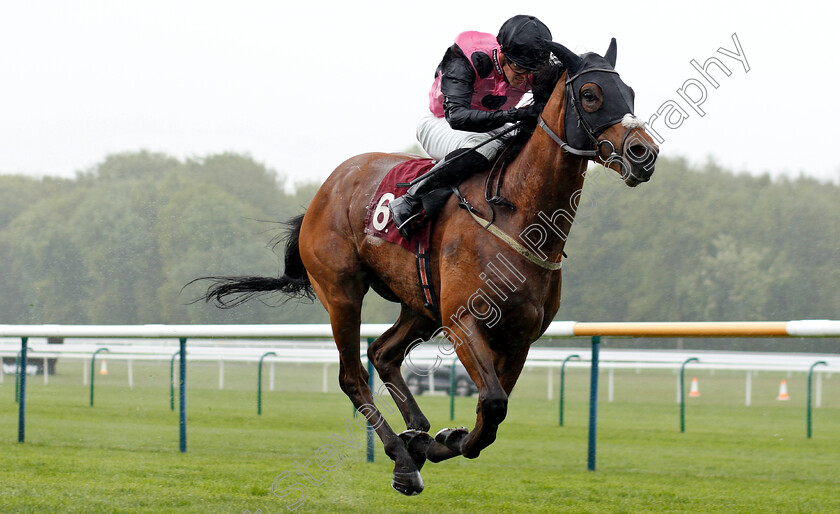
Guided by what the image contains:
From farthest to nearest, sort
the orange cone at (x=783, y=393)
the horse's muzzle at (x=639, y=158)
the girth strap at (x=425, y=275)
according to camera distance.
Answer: the orange cone at (x=783, y=393), the girth strap at (x=425, y=275), the horse's muzzle at (x=639, y=158)

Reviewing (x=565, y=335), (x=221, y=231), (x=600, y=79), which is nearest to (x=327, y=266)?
(x=600, y=79)

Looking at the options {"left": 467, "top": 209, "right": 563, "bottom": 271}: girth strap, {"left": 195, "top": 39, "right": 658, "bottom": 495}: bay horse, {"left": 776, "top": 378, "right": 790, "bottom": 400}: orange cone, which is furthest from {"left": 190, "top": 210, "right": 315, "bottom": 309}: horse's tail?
{"left": 776, "top": 378, "right": 790, "bottom": 400}: orange cone

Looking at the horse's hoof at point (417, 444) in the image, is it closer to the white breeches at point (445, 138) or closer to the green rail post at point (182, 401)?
the white breeches at point (445, 138)

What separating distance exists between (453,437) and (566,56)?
159cm

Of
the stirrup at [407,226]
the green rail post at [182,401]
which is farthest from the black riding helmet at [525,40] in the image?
the green rail post at [182,401]

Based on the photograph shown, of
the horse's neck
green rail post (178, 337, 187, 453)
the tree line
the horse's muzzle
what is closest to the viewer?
the horse's muzzle

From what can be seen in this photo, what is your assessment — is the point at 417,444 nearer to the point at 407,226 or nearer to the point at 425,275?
the point at 425,275

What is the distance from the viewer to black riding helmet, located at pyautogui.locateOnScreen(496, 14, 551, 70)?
359cm

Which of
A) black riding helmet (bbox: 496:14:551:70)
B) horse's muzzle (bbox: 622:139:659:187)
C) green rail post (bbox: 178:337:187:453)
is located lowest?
green rail post (bbox: 178:337:187:453)

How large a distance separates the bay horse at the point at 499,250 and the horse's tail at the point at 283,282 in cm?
66

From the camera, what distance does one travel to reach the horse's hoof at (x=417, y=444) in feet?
13.3

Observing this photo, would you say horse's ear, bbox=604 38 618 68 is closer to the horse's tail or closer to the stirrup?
the stirrup

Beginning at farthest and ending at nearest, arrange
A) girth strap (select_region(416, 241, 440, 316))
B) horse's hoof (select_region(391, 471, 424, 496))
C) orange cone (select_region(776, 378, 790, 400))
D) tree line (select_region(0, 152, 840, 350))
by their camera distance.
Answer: orange cone (select_region(776, 378, 790, 400)), tree line (select_region(0, 152, 840, 350)), horse's hoof (select_region(391, 471, 424, 496)), girth strap (select_region(416, 241, 440, 316))

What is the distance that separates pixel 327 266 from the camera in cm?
450
